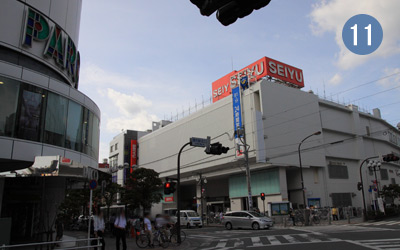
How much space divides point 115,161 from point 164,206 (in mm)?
19145

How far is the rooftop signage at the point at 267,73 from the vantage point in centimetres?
4321

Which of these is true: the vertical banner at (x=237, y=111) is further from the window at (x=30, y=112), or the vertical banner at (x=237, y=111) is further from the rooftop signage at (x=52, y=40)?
the window at (x=30, y=112)

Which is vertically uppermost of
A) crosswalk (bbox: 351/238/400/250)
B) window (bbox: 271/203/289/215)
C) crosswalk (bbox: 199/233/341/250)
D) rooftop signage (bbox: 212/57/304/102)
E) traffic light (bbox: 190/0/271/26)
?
rooftop signage (bbox: 212/57/304/102)

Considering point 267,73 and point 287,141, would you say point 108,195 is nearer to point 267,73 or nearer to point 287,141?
point 287,141

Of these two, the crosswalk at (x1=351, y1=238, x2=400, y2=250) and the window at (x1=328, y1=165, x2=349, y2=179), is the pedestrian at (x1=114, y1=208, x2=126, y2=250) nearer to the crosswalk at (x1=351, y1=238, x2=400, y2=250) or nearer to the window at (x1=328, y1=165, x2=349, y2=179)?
the crosswalk at (x1=351, y1=238, x2=400, y2=250)

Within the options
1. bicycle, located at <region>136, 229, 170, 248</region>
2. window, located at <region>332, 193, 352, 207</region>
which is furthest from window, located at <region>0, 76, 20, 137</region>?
window, located at <region>332, 193, 352, 207</region>

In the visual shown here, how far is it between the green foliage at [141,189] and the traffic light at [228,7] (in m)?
23.0

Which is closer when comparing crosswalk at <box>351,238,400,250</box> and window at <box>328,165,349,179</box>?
crosswalk at <box>351,238,400,250</box>

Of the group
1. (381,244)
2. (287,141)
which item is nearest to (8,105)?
(381,244)

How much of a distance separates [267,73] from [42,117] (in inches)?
1270

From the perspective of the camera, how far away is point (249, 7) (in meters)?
3.84

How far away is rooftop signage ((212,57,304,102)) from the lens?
142 feet

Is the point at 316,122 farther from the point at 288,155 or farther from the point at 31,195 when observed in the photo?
the point at 31,195

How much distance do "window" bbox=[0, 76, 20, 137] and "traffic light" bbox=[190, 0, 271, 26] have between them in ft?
48.6
